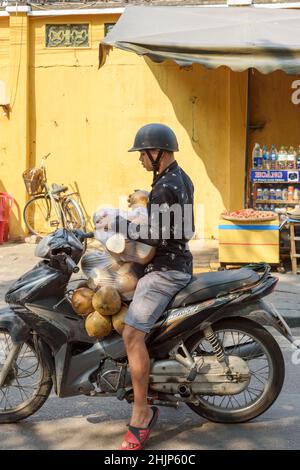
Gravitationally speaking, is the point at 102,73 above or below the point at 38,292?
above

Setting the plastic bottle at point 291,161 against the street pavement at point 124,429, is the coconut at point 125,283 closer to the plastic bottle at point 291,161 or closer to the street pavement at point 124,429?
the street pavement at point 124,429

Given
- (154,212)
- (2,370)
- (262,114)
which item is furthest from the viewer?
(262,114)

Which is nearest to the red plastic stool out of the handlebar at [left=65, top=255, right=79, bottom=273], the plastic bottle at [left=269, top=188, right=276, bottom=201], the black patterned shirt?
the plastic bottle at [left=269, top=188, right=276, bottom=201]

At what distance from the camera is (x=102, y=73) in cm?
1104

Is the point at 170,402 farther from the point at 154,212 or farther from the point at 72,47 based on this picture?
the point at 72,47

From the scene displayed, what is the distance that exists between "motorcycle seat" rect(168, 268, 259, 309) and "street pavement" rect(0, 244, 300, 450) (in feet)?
2.59

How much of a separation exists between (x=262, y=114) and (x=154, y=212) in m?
7.58

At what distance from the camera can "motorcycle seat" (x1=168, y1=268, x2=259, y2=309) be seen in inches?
159

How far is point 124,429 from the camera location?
13.6 ft

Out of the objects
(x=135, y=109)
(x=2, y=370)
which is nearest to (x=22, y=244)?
(x=135, y=109)

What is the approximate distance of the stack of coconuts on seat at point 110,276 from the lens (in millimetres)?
3930

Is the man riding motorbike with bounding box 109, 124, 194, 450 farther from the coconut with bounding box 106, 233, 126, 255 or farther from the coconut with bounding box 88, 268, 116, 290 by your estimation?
the coconut with bounding box 88, 268, 116, 290

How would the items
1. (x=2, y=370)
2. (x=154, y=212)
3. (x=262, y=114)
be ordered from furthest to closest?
(x=262, y=114) < (x=2, y=370) < (x=154, y=212)

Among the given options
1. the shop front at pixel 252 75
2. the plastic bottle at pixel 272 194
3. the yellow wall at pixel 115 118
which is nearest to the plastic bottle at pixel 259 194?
the shop front at pixel 252 75
